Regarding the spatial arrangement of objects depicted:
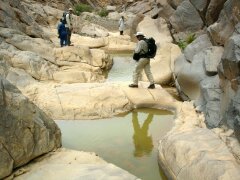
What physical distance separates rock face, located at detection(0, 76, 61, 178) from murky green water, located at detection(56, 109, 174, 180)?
1351mm

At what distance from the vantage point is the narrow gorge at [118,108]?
659 centimetres

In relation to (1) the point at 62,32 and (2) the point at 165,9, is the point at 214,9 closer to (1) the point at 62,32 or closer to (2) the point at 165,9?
(1) the point at 62,32

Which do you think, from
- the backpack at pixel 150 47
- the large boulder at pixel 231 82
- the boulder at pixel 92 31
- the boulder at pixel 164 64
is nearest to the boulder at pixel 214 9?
the boulder at pixel 164 64

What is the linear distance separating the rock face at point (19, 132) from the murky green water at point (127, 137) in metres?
1.35

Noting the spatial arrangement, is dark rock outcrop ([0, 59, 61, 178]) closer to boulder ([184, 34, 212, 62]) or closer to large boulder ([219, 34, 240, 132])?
large boulder ([219, 34, 240, 132])

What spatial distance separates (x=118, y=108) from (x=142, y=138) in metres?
1.97

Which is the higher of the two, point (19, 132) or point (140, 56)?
point (140, 56)

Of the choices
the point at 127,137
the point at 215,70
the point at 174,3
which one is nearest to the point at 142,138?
the point at 127,137

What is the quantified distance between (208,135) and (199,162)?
120cm

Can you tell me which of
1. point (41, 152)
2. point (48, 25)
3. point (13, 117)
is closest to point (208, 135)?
point (41, 152)

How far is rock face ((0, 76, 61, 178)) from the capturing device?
6.32 meters

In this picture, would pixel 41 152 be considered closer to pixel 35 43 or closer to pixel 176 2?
pixel 35 43

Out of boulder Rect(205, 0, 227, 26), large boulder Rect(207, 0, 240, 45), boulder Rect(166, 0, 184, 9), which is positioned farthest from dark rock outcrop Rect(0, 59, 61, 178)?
boulder Rect(166, 0, 184, 9)

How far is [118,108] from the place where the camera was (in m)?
11.0
